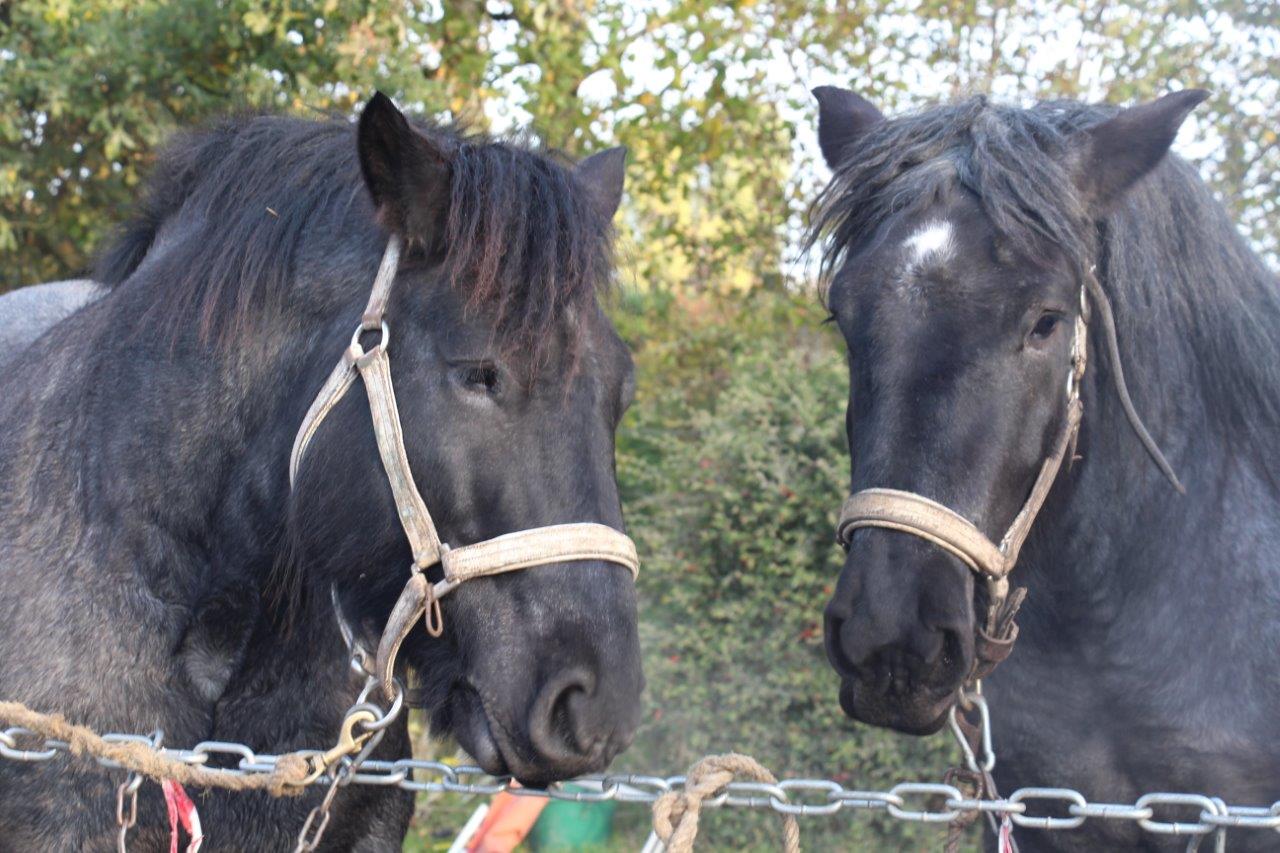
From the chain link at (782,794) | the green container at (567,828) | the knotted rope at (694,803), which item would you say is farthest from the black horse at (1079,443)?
the green container at (567,828)

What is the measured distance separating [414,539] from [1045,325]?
1.42 m

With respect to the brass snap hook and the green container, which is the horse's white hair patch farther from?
the green container

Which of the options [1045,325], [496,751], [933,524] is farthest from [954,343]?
[496,751]

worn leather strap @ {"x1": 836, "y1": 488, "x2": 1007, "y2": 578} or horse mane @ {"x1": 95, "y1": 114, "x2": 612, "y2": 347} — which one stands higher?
horse mane @ {"x1": 95, "y1": 114, "x2": 612, "y2": 347}

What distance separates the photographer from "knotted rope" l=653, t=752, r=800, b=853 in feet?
6.79

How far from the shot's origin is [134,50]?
5773 mm

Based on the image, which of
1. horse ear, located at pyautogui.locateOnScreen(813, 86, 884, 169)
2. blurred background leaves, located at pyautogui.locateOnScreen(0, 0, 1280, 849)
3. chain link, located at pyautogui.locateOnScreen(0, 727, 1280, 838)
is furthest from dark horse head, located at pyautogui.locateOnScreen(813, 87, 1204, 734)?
blurred background leaves, located at pyautogui.locateOnScreen(0, 0, 1280, 849)

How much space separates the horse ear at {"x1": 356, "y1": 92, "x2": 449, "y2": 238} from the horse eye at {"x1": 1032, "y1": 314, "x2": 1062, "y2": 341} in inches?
50.3

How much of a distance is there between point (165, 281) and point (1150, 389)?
2235 mm

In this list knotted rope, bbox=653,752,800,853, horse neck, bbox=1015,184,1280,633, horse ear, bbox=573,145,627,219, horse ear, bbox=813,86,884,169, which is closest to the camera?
knotted rope, bbox=653,752,800,853

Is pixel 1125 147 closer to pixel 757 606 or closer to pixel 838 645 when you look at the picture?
pixel 838 645

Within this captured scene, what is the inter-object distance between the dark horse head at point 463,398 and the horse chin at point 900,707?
1.79 ft

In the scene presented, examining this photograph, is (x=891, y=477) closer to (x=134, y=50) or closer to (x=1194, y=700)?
(x=1194, y=700)

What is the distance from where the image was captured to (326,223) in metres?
2.62
